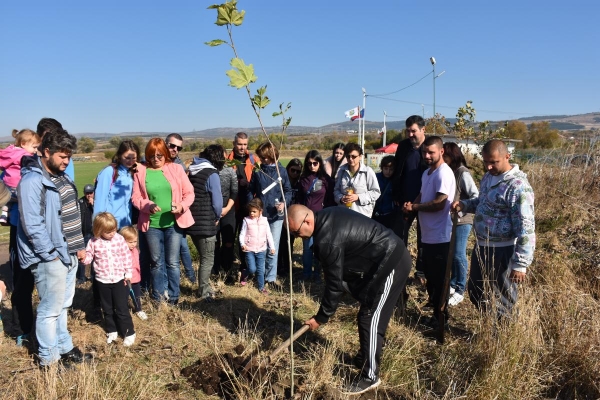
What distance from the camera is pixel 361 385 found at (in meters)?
3.41

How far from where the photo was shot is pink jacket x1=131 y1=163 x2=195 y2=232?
4773mm

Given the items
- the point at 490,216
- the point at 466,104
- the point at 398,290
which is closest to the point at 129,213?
the point at 398,290

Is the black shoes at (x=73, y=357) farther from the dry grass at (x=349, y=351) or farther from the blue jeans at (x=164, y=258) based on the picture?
the blue jeans at (x=164, y=258)

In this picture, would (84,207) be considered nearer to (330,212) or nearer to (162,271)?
(162,271)

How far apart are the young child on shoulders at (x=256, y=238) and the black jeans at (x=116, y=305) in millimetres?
1744

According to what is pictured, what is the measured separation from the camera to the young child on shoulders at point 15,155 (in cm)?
421

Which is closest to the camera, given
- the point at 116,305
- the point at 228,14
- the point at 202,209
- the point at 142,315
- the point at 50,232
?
the point at 228,14

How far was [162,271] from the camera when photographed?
498cm

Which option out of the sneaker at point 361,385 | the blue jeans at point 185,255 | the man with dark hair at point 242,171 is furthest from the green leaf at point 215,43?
the man with dark hair at point 242,171

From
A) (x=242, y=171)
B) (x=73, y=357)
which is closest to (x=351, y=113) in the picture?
(x=242, y=171)

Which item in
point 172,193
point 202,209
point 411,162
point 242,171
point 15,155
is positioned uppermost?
point 15,155

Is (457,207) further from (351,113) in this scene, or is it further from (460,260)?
(351,113)

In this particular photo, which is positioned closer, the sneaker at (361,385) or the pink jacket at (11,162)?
the sneaker at (361,385)

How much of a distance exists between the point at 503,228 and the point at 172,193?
11.1ft
